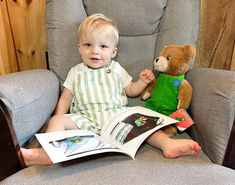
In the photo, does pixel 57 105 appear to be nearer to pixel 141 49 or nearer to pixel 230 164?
pixel 141 49

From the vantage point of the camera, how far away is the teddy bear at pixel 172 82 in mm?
932

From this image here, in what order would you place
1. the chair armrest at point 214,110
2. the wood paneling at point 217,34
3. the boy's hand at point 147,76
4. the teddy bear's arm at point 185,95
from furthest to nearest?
1. the wood paneling at point 217,34
2. the boy's hand at point 147,76
3. the teddy bear's arm at point 185,95
4. the chair armrest at point 214,110

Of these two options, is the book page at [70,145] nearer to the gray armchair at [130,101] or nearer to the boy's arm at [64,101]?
the gray armchair at [130,101]

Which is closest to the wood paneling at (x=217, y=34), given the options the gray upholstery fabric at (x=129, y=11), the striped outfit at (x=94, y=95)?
the gray upholstery fabric at (x=129, y=11)

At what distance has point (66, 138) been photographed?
0.78 m

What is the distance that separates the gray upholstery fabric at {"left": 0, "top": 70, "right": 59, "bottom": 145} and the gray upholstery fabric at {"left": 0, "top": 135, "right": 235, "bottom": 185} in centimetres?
17

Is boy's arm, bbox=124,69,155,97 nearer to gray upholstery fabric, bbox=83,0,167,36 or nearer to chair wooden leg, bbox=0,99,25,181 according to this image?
gray upholstery fabric, bbox=83,0,167,36

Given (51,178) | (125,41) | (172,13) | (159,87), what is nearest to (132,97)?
(159,87)

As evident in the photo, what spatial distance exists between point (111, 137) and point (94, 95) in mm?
245

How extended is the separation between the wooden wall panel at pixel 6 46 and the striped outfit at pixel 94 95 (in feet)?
1.56

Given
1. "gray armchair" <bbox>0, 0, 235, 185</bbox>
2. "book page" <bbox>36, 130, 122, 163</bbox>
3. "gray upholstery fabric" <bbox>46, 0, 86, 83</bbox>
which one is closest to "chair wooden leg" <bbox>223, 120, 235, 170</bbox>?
"gray armchair" <bbox>0, 0, 235, 185</bbox>

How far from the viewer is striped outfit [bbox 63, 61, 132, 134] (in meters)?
0.98

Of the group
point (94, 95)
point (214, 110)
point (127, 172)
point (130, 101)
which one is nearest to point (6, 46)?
point (94, 95)

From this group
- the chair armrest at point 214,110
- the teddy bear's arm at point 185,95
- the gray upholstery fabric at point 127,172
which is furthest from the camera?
the teddy bear's arm at point 185,95
